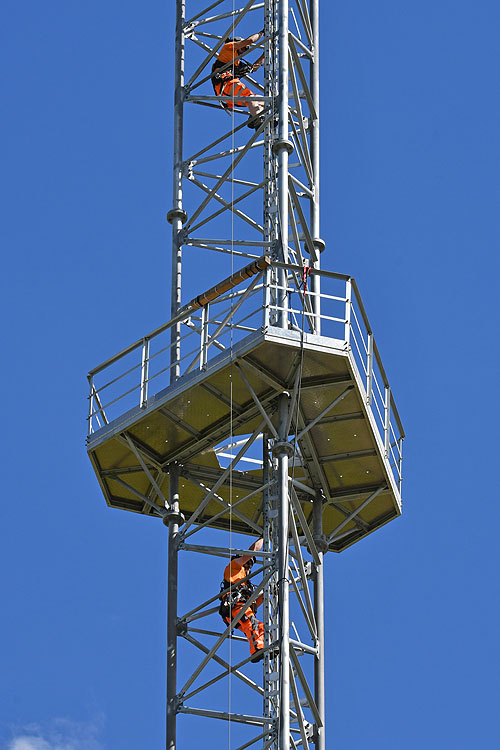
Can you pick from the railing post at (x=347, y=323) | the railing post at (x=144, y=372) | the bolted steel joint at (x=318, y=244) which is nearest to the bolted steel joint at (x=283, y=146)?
the bolted steel joint at (x=318, y=244)

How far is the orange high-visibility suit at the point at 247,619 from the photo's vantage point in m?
51.1

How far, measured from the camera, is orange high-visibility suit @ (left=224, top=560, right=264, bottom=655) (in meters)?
51.1

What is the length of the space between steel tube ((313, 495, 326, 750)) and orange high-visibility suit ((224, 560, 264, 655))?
3.80ft

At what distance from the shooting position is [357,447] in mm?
52406

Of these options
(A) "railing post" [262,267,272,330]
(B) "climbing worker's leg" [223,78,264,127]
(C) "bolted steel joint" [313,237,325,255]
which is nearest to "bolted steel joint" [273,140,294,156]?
(B) "climbing worker's leg" [223,78,264,127]

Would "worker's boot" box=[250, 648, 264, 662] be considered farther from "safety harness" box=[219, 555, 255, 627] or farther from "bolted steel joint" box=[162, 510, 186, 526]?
"bolted steel joint" box=[162, 510, 186, 526]

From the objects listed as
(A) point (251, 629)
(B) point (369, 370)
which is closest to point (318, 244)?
(B) point (369, 370)

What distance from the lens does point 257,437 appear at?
52.3 meters

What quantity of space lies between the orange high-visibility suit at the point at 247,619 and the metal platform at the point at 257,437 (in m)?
1.07

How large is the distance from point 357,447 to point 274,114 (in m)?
7.43

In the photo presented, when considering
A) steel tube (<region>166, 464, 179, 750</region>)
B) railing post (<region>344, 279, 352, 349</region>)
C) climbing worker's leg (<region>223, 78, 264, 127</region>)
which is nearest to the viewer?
railing post (<region>344, 279, 352, 349</region>)

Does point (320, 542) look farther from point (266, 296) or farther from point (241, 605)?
point (266, 296)

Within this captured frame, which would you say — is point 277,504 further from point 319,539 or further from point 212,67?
point 212,67

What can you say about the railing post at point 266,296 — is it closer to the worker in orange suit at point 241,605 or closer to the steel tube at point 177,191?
the steel tube at point 177,191
